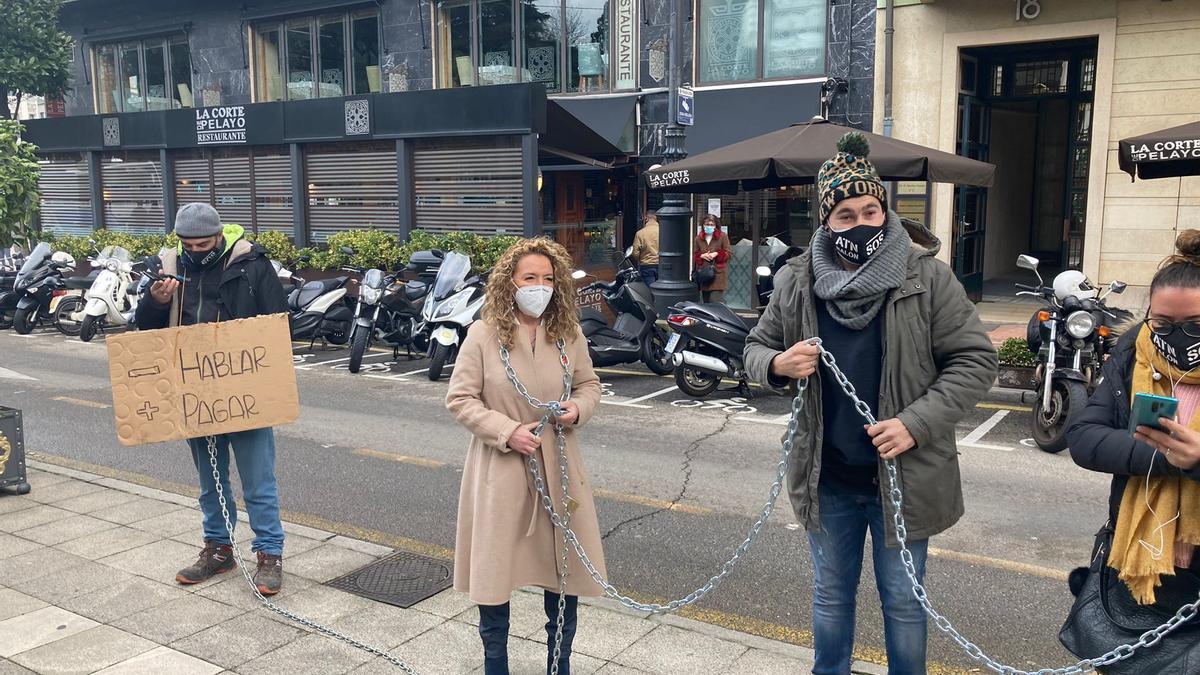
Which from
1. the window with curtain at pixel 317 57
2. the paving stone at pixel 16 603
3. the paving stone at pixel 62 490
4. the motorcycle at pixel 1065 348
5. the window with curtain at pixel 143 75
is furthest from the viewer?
the window with curtain at pixel 143 75

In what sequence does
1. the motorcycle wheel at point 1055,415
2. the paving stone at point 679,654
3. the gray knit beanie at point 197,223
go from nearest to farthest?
the paving stone at point 679,654, the gray knit beanie at point 197,223, the motorcycle wheel at point 1055,415

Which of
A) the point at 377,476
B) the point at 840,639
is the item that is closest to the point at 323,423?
the point at 377,476

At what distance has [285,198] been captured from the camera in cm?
1886

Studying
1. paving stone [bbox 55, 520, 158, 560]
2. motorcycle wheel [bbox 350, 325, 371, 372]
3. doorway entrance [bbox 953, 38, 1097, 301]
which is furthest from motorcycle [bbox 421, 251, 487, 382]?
doorway entrance [bbox 953, 38, 1097, 301]

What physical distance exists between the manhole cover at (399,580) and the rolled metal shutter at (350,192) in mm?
12330

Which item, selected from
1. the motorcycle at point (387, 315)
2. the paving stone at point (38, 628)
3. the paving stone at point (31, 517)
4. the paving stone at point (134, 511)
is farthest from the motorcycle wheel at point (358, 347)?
the paving stone at point (38, 628)

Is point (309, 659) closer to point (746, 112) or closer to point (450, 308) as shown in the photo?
point (450, 308)

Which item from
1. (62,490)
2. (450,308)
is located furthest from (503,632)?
(450,308)

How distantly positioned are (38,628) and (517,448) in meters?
2.68

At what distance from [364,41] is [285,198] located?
17.0 feet

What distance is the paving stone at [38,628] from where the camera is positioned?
14.6ft

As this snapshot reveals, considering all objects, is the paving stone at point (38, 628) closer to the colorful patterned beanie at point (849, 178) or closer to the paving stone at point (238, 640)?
the paving stone at point (238, 640)

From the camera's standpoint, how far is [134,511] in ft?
21.2

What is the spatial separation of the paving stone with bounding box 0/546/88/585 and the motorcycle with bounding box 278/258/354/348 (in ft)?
28.0
